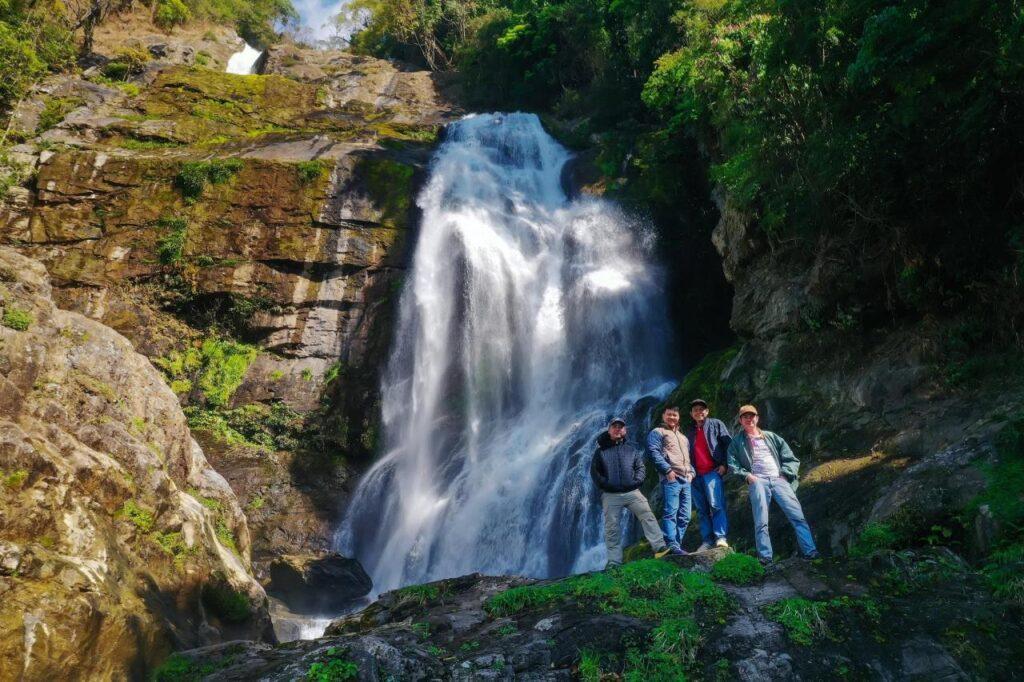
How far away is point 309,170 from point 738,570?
17.0 meters

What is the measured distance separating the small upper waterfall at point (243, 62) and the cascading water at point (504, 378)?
782 inches

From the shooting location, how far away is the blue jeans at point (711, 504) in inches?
247

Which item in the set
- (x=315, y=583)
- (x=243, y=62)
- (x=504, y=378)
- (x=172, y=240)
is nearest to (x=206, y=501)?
(x=315, y=583)

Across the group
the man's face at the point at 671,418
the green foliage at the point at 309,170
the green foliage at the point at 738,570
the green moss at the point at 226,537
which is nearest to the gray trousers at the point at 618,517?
the man's face at the point at 671,418

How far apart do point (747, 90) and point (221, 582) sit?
1127 cm

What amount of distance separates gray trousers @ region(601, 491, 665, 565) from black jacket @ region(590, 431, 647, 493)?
8cm

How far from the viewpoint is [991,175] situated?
302 inches

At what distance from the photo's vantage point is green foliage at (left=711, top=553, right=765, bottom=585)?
192 inches

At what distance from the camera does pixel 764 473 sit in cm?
590

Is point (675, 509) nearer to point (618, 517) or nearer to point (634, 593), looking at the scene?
point (618, 517)

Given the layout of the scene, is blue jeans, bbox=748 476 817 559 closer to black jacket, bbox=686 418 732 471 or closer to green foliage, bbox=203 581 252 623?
black jacket, bbox=686 418 732 471

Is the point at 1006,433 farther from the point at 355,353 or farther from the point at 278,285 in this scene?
the point at 278,285

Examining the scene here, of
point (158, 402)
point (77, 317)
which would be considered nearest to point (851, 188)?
point (158, 402)

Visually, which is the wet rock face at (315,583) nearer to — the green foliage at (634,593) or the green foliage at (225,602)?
the green foliage at (225,602)
